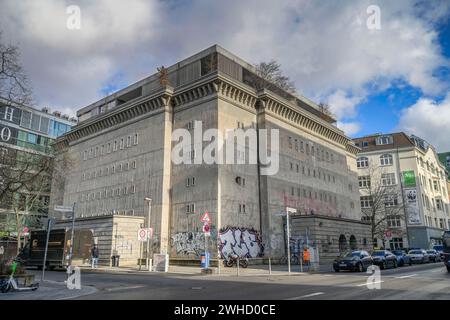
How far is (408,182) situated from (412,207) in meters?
5.09

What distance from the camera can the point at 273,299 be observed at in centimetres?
1080

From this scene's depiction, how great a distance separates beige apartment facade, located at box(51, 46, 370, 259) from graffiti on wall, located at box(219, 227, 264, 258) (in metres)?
0.10

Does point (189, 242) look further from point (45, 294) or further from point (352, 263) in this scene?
point (45, 294)

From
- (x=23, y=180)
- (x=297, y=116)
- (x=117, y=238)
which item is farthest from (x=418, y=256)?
(x=23, y=180)

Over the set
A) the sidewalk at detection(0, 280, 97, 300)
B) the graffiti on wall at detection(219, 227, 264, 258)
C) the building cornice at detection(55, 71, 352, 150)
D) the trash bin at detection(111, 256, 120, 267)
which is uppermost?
the building cornice at detection(55, 71, 352, 150)

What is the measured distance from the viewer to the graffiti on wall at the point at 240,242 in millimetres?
33841

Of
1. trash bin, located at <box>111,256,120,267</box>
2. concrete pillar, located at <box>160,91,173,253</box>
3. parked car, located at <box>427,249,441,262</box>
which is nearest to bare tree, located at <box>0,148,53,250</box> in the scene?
trash bin, located at <box>111,256,120,267</box>

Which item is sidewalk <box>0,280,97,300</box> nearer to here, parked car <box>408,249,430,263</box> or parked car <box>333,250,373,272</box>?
parked car <box>333,250,373,272</box>

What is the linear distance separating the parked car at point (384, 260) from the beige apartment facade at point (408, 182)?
38.5 metres

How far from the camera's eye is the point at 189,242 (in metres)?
35.7

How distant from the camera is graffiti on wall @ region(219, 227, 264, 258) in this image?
111ft

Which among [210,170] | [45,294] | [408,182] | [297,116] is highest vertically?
[297,116]
